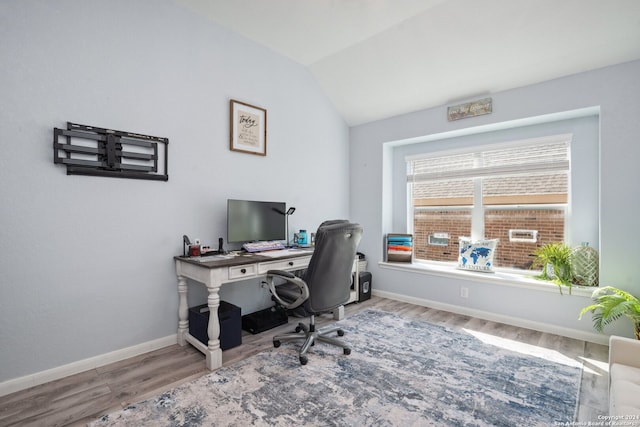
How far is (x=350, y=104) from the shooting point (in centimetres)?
430

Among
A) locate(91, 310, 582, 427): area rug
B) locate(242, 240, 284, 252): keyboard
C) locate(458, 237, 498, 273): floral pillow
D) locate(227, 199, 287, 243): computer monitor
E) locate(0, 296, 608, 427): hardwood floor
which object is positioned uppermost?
locate(227, 199, 287, 243): computer monitor

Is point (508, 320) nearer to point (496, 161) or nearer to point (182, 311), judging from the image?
point (496, 161)

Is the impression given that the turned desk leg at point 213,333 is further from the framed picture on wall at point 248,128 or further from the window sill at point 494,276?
the window sill at point 494,276

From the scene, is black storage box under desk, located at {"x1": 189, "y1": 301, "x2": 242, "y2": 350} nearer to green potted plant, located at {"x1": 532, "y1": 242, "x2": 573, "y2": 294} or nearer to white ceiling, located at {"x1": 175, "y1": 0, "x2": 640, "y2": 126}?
white ceiling, located at {"x1": 175, "y1": 0, "x2": 640, "y2": 126}

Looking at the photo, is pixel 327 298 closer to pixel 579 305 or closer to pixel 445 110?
pixel 579 305

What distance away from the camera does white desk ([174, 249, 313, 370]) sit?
229cm

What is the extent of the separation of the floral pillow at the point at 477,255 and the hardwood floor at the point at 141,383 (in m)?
0.82

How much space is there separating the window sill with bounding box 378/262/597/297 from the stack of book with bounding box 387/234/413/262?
0.09 m

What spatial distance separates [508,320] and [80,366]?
3.97 meters

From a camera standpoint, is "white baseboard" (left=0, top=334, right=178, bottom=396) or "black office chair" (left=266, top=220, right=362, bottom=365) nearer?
"white baseboard" (left=0, top=334, right=178, bottom=396)

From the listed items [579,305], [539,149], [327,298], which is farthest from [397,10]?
[579,305]

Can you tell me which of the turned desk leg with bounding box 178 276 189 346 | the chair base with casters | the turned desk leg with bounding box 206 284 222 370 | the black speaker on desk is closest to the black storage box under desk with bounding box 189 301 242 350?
the turned desk leg with bounding box 178 276 189 346

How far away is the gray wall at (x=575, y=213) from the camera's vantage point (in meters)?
2.65

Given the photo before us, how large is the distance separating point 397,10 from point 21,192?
339 cm
